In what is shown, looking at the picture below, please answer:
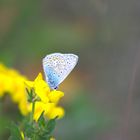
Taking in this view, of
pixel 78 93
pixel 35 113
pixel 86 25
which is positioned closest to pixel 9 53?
pixel 78 93

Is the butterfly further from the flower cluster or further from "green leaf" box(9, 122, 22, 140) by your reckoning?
"green leaf" box(9, 122, 22, 140)

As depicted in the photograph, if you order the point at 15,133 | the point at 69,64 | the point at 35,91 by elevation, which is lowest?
the point at 15,133

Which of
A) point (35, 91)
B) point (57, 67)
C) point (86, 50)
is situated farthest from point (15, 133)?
point (86, 50)

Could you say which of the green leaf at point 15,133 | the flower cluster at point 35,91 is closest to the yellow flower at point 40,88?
the flower cluster at point 35,91

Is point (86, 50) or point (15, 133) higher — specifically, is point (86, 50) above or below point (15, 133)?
below

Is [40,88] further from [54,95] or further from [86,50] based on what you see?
[86,50]

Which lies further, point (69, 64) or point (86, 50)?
point (86, 50)

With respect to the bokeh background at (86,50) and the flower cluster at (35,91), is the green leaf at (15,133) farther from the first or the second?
the bokeh background at (86,50)
